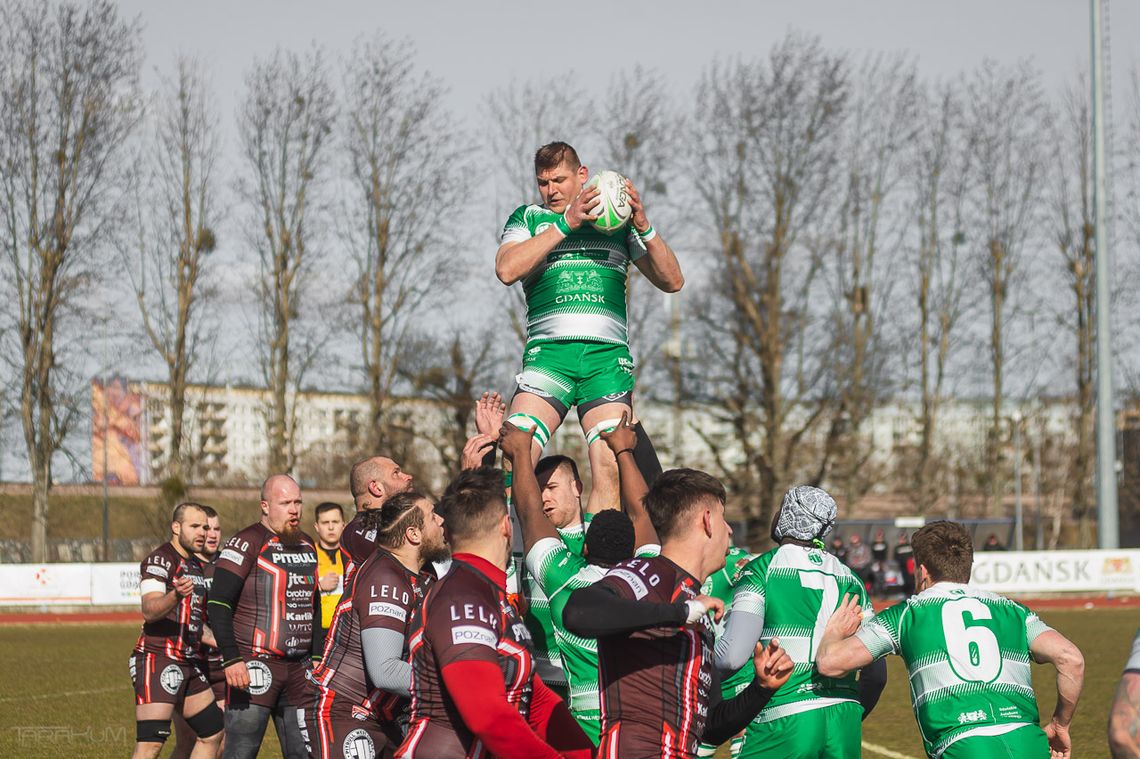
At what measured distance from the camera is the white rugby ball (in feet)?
21.8

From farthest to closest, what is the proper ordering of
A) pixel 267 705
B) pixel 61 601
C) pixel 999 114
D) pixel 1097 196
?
pixel 999 114
pixel 61 601
pixel 1097 196
pixel 267 705

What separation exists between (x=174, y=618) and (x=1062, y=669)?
7176 mm

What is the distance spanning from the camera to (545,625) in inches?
267

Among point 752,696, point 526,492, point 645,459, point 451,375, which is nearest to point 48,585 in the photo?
point 451,375

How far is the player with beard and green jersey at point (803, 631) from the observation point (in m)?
6.25

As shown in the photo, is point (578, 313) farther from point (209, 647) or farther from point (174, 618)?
point (209, 647)

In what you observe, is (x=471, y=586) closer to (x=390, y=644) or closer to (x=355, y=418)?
(x=390, y=644)

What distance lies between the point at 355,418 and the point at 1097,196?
2349 centimetres

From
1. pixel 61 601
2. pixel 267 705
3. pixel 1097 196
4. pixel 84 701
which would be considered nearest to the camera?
pixel 267 705

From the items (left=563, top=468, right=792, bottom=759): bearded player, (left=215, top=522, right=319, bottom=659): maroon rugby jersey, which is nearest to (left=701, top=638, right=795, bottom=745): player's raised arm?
(left=563, top=468, right=792, bottom=759): bearded player

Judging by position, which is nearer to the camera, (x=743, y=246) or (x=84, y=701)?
(x=84, y=701)

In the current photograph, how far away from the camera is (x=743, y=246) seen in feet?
137

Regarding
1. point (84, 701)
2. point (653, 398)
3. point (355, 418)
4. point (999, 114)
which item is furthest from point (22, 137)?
point (999, 114)

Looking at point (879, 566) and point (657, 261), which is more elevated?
point (657, 261)
